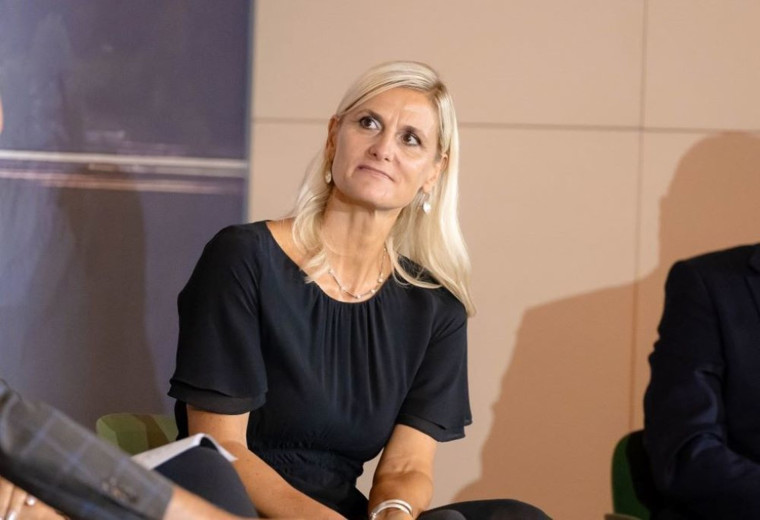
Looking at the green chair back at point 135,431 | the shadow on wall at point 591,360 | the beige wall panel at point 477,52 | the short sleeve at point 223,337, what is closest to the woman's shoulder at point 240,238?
the short sleeve at point 223,337

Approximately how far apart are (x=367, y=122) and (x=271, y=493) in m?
0.88

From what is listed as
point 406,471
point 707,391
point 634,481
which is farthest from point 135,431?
point 707,391

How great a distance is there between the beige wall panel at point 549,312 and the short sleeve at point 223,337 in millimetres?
1264

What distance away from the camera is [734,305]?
7.97 ft

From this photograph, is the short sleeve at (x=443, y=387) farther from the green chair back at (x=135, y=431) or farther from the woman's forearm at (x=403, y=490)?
the green chair back at (x=135, y=431)

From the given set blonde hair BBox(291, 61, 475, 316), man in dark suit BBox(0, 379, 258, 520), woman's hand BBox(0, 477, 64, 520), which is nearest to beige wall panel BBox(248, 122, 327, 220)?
blonde hair BBox(291, 61, 475, 316)

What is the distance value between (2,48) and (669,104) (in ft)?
6.57

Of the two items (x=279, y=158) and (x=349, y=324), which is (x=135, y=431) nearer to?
(x=349, y=324)

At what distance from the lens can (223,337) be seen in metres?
2.47

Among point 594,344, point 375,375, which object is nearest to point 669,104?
point 594,344

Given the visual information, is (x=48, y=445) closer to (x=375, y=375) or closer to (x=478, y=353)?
(x=375, y=375)

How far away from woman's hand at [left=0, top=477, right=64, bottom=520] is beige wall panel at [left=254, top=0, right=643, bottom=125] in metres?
2.02

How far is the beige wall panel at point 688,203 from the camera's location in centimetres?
362

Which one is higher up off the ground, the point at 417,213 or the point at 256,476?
the point at 417,213
